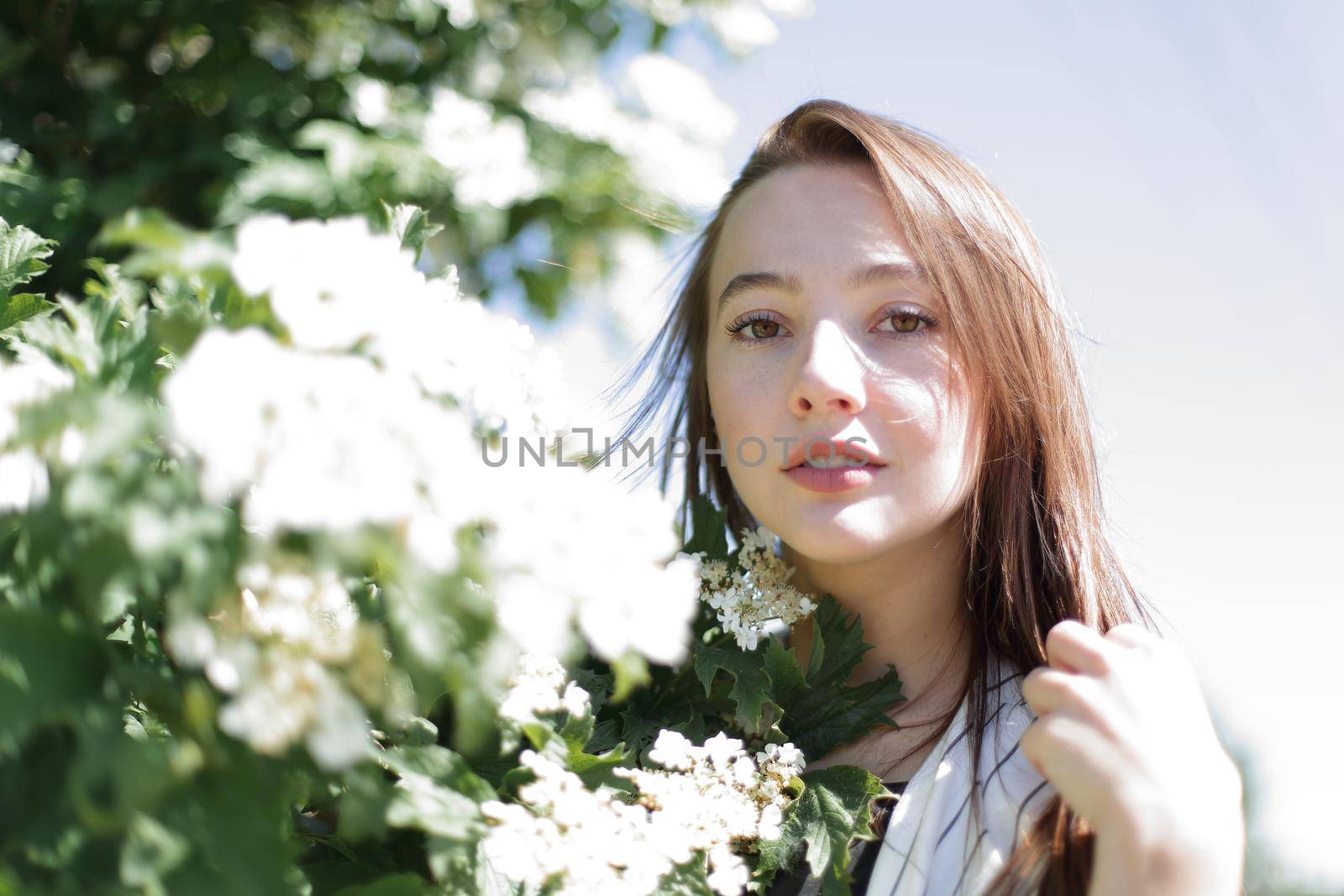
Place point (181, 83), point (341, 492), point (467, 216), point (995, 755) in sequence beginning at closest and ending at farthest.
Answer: point (341, 492)
point (995, 755)
point (181, 83)
point (467, 216)

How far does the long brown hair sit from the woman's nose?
0.52ft

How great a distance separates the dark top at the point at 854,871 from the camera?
3.67 feet

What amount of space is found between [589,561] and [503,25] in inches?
74.2

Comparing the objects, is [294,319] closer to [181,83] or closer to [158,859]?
[158,859]

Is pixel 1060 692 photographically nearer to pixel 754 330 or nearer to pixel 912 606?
pixel 912 606

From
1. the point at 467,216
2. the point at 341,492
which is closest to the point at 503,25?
the point at 467,216

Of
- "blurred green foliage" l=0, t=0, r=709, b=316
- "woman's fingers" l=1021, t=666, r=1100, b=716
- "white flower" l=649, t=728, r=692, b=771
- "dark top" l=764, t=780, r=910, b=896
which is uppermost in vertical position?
"blurred green foliage" l=0, t=0, r=709, b=316

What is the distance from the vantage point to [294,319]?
1.75 feet

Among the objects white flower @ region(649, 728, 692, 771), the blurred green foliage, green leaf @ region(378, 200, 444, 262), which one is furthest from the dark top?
the blurred green foliage

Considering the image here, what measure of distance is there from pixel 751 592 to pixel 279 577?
0.80 metres

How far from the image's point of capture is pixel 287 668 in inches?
20.6

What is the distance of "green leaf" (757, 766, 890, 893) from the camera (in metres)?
1.03

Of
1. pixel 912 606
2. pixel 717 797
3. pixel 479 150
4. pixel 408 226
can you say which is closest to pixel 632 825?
pixel 717 797

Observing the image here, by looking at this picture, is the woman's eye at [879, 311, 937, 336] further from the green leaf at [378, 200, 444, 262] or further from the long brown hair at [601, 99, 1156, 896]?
the green leaf at [378, 200, 444, 262]
